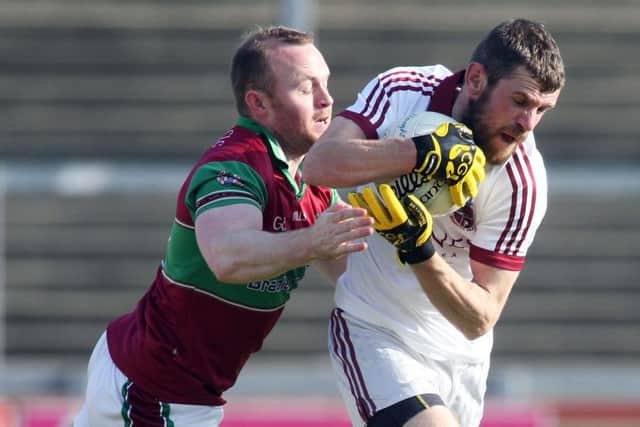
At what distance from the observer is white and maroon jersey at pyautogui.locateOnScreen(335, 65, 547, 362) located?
386cm

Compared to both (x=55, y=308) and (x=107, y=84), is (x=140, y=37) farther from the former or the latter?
(x=55, y=308)

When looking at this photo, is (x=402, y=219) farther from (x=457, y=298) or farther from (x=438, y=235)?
(x=438, y=235)

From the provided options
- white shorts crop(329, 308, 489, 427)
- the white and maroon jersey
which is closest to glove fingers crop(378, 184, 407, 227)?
the white and maroon jersey

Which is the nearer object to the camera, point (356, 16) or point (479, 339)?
point (479, 339)

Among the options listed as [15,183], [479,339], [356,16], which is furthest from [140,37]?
[479,339]

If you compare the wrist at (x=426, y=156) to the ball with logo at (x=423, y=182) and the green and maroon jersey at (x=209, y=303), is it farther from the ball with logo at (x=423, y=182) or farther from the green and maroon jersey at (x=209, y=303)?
the green and maroon jersey at (x=209, y=303)

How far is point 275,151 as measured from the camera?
385 centimetres

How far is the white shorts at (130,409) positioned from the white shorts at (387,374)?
17.9 inches

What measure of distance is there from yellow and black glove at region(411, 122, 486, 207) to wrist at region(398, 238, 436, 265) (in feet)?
0.57

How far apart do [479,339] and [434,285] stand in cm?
67

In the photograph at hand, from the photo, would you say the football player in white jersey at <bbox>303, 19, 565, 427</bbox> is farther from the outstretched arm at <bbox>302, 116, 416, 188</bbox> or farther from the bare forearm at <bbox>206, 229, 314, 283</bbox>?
the bare forearm at <bbox>206, 229, 314, 283</bbox>

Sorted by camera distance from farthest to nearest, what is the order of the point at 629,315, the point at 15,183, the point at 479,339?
the point at 629,315
the point at 15,183
the point at 479,339

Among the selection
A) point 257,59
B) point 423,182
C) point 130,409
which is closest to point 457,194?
point 423,182

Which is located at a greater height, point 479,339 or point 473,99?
point 473,99
